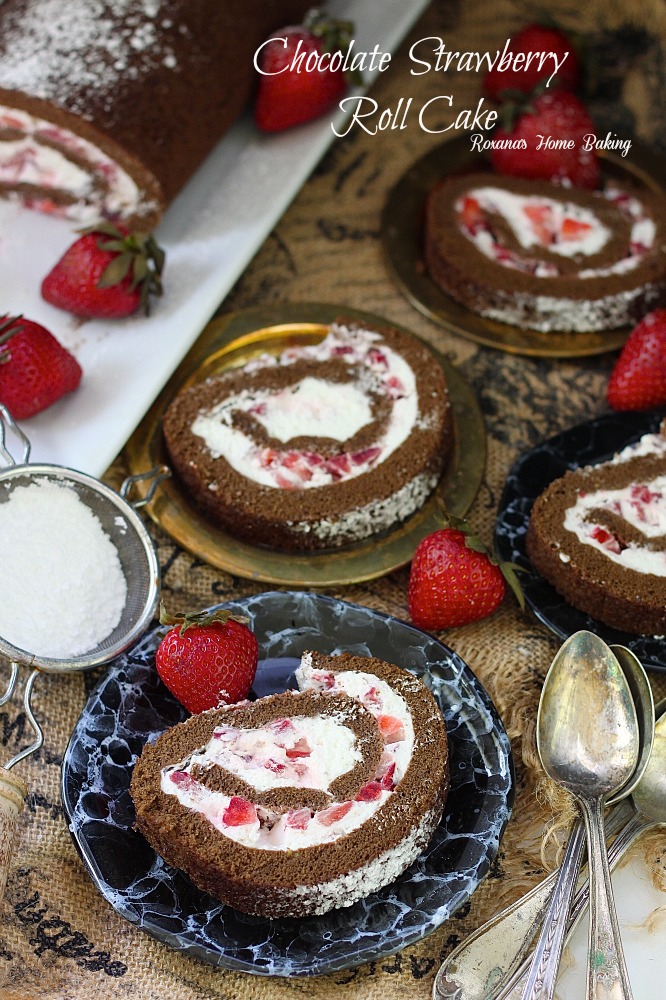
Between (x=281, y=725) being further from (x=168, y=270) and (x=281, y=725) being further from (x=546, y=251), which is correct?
(x=546, y=251)

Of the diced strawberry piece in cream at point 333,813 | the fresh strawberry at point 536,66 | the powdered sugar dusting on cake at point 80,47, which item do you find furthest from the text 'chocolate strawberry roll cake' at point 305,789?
the fresh strawberry at point 536,66

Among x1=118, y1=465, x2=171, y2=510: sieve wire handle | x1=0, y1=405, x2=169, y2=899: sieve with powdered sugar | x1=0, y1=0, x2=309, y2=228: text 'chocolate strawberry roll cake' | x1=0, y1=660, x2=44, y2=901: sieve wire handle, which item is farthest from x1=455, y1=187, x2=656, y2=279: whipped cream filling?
x1=0, y1=660, x2=44, y2=901: sieve wire handle

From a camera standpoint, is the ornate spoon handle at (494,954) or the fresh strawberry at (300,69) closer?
the ornate spoon handle at (494,954)

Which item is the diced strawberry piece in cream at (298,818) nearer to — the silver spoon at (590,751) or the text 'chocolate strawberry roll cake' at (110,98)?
the silver spoon at (590,751)

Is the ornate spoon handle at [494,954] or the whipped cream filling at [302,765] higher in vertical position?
the whipped cream filling at [302,765]

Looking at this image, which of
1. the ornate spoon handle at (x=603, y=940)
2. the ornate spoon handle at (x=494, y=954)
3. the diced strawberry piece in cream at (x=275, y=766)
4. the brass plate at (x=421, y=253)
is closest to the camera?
the ornate spoon handle at (x=603, y=940)

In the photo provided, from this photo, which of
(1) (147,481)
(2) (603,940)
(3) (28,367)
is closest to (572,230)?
(1) (147,481)
